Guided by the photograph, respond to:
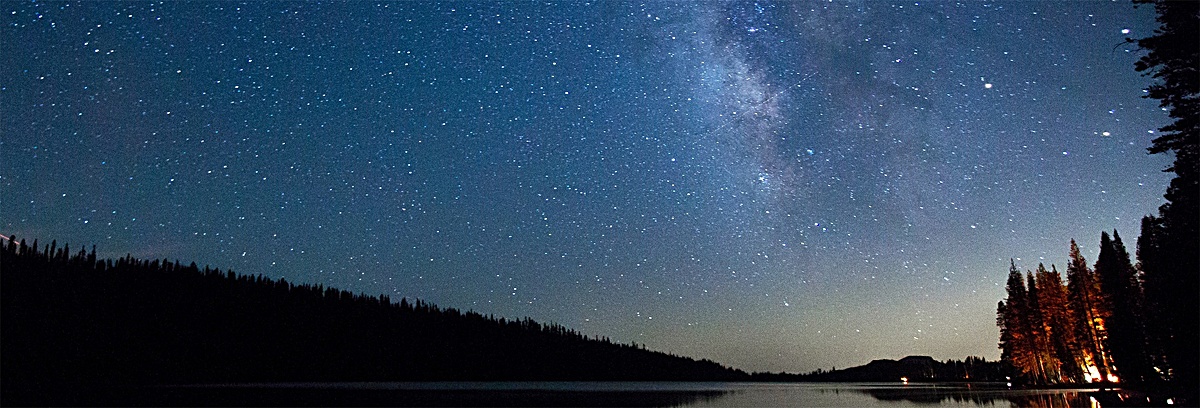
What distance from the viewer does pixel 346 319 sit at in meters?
170

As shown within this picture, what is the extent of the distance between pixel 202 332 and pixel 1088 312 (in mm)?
134007

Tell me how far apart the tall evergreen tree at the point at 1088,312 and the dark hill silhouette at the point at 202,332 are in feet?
297

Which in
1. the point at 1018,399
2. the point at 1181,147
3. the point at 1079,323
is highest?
the point at 1181,147

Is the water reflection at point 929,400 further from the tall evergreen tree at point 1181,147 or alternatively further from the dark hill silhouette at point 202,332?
the dark hill silhouette at point 202,332

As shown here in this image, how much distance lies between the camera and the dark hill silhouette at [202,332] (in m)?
97.8

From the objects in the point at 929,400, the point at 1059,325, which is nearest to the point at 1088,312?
the point at 1059,325

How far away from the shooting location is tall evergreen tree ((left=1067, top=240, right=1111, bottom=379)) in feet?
208

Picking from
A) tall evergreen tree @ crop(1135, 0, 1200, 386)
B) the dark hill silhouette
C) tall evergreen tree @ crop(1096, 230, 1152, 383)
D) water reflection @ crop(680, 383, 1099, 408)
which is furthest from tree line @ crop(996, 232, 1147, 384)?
the dark hill silhouette

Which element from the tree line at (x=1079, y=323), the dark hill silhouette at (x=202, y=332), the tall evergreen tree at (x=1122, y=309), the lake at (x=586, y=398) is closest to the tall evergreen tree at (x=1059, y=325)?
the tree line at (x=1079, y=323)

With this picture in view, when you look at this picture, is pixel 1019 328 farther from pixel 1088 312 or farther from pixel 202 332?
pixel 202 332

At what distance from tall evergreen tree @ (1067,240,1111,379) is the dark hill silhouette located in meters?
90.5

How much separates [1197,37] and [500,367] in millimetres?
177280

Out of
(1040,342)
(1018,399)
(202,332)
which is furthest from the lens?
(202,332)

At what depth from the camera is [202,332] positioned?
430 feet
